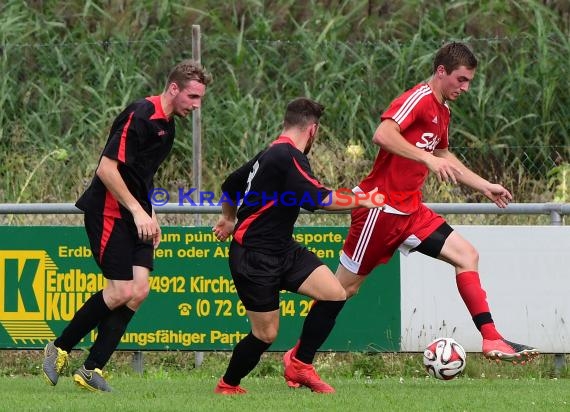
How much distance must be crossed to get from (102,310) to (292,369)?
4.12 feet

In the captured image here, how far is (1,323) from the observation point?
10398 millimetres

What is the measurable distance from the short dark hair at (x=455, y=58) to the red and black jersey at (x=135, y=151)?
5.94 ft

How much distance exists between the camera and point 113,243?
848 cm

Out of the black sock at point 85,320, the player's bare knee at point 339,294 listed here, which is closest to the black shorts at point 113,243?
the black sock at point 85,320

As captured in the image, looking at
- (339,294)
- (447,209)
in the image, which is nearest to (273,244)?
(339,294)

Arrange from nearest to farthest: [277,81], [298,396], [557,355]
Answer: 1. [298,396]
2. [557,355]
3. [277,81]

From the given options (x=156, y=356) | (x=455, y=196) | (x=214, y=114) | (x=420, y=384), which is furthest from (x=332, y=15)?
(x=420, y=384)

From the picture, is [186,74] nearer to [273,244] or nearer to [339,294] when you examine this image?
[273,244]

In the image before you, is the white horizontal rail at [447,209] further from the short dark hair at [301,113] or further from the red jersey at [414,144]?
the short dark hair at [301,113]

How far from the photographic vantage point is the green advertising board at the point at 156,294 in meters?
10.4

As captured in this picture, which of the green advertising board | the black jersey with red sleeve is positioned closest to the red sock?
the black jersey with red sleeve

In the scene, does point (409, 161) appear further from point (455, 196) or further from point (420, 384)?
point (455, 196)

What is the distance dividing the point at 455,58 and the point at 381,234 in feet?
4.06

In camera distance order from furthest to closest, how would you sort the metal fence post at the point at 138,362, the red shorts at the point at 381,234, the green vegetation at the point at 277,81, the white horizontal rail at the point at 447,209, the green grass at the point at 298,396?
the green vegetation at the point at 277,81
the metal fence post at the point at 138,362
the white horizontal rail at the point at 447,209
the red shorts at the point at 381,234
the green grass at the point at 298,396
